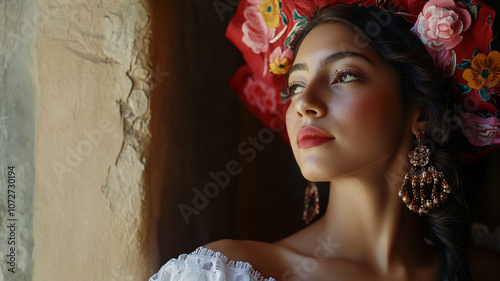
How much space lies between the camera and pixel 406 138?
5.20ft

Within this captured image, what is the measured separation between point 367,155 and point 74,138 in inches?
34.2

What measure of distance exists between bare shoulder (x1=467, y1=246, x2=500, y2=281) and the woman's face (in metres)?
0.62

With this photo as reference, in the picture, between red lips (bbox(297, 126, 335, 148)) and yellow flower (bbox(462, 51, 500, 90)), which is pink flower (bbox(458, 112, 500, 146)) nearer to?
yellow flower (bbox(462, 51, 500, 90))

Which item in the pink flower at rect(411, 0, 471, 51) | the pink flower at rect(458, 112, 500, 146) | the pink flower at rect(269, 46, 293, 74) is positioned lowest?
the pink flower at rect(458, 112, 500, 146)

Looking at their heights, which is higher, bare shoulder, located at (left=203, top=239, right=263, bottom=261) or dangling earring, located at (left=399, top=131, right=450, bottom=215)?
dangling earring, located at (left=399, top=131, right=450, bottom=215)

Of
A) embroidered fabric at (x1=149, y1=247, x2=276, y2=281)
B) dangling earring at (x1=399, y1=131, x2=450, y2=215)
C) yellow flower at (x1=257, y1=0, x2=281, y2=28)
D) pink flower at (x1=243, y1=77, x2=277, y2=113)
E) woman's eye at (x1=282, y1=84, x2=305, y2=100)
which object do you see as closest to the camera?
embroidered fabric at (x1=149, y1=247, x2=276, y2=281)

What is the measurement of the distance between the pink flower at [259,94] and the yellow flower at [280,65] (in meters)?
0.11

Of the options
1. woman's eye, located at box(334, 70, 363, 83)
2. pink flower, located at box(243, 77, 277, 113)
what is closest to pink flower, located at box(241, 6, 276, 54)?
pink flower, located at box(243, 77, 277, 113)

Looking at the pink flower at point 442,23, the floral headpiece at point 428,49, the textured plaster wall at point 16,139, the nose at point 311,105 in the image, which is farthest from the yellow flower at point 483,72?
the textured plaster wall at point 16,139

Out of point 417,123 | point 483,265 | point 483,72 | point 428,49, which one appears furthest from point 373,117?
point 483,265

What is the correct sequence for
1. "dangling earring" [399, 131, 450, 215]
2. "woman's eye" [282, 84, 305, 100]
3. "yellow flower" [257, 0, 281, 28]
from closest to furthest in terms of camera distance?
"dangling earring" [399, 131, 450, 215], "woman's eye" [282, 84, 305, 100], "yellow flower" [257, 0, 281, 28]

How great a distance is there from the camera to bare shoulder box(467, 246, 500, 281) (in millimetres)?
1843

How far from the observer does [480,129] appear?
1712 mm

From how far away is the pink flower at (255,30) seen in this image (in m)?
1.83
